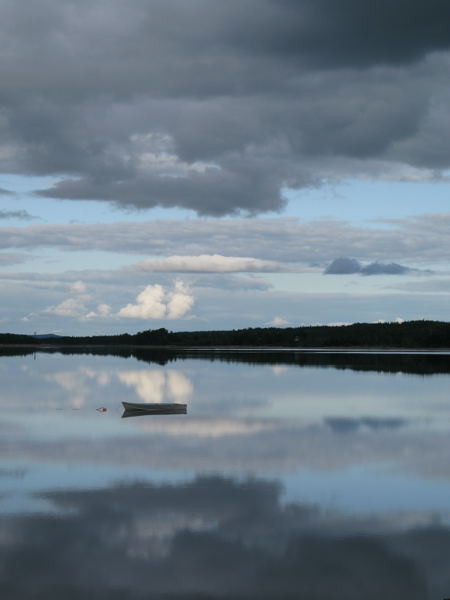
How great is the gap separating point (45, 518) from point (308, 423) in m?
25.1

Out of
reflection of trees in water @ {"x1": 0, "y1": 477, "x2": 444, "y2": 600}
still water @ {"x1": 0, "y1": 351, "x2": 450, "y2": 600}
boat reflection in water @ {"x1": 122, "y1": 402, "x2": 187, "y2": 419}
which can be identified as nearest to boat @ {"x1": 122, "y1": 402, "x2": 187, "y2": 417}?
boat reflection in water @ {"x1": 122, "y1": 402, "x2": 187, "y2": 419}

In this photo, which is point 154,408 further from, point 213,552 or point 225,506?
point 213,552

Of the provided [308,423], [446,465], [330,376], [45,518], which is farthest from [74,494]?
[330,376]

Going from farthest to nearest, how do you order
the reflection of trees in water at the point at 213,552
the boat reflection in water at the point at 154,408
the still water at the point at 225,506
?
the boat reflection in water at the point at 154,408 < the still water at the point at 225,506 < the reflection of trees in water at the point at 213,552

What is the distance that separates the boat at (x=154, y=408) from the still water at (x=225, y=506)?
1.29m

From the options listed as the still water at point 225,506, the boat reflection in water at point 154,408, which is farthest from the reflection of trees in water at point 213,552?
the boat reflection in water at point 154,408

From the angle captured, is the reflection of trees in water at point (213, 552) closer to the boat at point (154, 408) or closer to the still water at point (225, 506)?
the still water at point (225, 506)

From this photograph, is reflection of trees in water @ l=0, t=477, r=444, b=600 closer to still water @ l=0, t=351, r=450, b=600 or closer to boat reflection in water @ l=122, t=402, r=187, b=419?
still water @ l=0, t=351, r=450, b=600

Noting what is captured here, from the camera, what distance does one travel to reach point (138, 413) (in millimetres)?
48062

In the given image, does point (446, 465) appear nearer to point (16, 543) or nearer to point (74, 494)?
→ point (74, 494)

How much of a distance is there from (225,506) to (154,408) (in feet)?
89.0

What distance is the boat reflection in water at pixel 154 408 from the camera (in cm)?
4828

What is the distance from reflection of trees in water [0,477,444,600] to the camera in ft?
49.8

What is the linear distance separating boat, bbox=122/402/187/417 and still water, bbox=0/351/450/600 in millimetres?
1294
